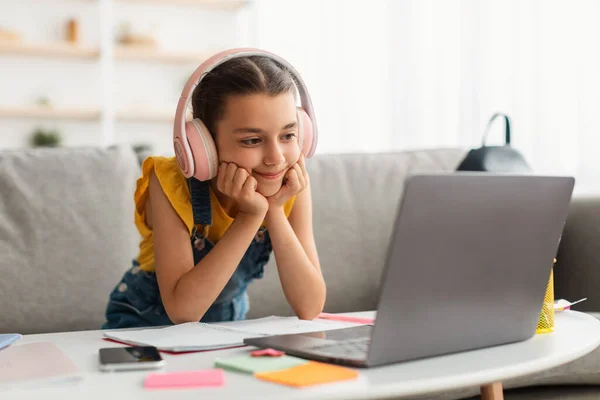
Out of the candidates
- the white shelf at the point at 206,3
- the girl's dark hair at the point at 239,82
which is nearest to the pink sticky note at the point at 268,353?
the girl's dark hair at the point at 239,82

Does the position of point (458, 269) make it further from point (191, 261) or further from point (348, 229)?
point (348, 229)

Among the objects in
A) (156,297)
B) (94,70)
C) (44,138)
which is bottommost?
(156,297)

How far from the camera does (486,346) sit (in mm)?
826

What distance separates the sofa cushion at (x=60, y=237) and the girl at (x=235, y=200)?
30 centimetres

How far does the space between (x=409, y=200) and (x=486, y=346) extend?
26 centimetres

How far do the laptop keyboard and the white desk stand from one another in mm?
41

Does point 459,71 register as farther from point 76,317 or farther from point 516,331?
point 516,331

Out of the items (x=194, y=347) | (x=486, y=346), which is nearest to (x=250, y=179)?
(x=194, y=347)

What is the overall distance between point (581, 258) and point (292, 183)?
92cm

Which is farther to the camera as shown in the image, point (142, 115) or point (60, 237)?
point (142, 115)

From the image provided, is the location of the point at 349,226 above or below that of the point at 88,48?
below

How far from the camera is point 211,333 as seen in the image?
0.96m

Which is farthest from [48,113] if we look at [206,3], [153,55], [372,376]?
[372,376]

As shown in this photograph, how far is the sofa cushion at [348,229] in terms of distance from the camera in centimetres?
182
